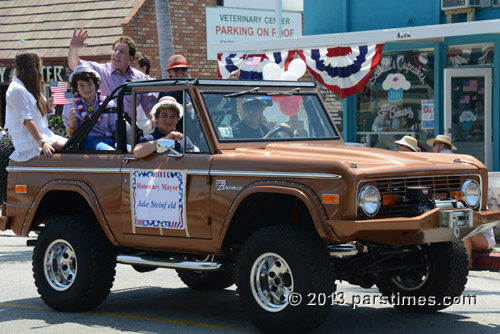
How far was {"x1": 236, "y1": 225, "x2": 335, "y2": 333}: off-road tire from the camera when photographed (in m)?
6.72

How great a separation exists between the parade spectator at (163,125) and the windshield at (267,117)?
323 mm

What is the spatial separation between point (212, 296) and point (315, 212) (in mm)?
2874

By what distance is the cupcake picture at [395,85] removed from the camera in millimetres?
17766

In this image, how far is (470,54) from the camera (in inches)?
661

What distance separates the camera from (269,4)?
27.8 meters

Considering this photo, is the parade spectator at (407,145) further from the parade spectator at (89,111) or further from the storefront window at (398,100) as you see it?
the storefront window at (398,100)

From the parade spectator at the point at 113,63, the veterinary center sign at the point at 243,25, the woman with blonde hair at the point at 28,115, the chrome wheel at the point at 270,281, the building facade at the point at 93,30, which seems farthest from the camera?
the veterinary center sign at the point at 243,25

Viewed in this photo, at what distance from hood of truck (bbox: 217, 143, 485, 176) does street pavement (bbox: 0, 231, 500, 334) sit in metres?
1.23

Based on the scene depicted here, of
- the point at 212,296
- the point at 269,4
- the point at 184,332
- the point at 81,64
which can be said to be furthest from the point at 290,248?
the point at 269,4

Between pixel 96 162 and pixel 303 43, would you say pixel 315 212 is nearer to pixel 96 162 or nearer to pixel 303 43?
pixel 96 162

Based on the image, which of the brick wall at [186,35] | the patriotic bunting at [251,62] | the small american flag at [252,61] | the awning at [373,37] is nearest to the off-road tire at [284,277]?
the awning at [373,37]

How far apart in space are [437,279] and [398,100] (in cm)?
1046

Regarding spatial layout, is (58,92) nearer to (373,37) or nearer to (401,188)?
(373,37)

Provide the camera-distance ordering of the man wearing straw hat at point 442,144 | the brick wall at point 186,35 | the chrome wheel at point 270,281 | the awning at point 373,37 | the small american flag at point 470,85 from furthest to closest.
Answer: the brick wall at point 186,35 → the small american flag at point 470,85 → the awning at point 373,37 → the man wearing straw hat at point 442,144 → the chrome wheel at point 270,281
